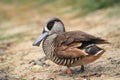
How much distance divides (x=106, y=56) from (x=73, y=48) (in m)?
1.43

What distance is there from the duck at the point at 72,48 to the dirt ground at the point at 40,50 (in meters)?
0.27

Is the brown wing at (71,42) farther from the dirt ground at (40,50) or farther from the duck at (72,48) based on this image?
the dirt ground at (40,50)

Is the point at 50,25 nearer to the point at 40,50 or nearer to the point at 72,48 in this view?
the point at 72,48

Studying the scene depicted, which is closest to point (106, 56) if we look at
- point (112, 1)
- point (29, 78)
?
point (29, 78)

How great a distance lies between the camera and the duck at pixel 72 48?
7129mm

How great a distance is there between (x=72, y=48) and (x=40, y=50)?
A: 8.91ft

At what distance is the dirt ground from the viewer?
757 centimetres

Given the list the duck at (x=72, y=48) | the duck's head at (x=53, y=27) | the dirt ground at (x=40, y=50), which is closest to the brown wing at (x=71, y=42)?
the duck at (x=72, y=48)

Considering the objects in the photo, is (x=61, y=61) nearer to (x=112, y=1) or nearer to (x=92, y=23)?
(x=92, y=23)

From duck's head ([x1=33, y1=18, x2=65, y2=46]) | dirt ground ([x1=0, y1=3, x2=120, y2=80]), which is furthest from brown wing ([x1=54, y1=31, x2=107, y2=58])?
dirt ground ([x1=0, y1=3, x2=120, y2=80])

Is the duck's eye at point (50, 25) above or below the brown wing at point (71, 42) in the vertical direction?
above

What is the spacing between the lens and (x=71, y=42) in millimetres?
7266

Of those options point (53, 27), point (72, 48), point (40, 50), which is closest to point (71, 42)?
point (72, 48)

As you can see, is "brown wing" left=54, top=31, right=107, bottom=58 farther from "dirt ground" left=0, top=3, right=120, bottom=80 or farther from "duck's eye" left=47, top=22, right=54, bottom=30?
"dirt ground" left=0, top=3, right=120, bottom=80
